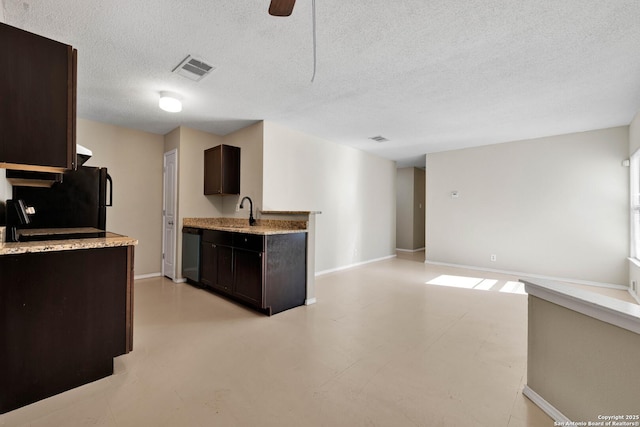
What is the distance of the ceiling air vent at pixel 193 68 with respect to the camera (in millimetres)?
2496

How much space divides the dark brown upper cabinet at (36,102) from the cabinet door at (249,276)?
1810mm

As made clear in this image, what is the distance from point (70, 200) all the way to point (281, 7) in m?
3.25

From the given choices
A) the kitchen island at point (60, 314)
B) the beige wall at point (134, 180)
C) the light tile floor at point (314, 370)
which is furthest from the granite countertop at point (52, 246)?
the beige wall at point (134, 180)

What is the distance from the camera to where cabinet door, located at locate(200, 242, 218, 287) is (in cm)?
371

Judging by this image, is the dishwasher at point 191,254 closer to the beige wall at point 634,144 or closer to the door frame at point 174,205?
the door frame at point 174,205

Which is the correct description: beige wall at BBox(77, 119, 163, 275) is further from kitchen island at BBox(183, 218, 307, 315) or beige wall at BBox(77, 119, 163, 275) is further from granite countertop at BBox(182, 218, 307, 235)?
kitchen island at BBox(183, 218, 307, 315)

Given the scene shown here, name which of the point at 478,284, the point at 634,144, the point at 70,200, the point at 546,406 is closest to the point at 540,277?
the point at 478,284

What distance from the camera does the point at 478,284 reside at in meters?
4.39

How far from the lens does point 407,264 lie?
20.0ft

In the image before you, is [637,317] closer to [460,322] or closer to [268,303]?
[460,322]

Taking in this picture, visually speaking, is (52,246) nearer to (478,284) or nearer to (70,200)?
(70,200)

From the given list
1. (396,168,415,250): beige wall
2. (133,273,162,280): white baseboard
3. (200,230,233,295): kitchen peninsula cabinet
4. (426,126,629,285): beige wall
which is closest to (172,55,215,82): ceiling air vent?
(200,230,233,295): kitchen peninsula cabinet

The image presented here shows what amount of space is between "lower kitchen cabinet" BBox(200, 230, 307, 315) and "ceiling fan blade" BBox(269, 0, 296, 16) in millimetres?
2088

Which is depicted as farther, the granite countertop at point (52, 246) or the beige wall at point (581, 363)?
A: the granite countertop at point (52, 246)
